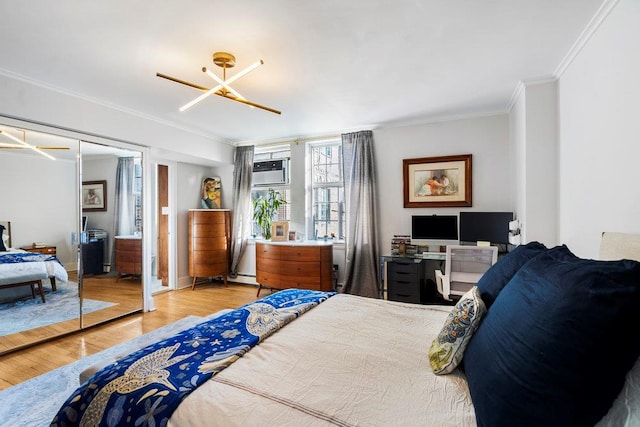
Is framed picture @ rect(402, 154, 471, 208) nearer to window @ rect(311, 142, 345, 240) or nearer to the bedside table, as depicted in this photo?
window @ rect(311, 142, 345, 240)

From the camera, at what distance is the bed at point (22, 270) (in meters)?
2.93

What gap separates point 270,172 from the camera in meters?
5.31

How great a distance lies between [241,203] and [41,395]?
11.8 feet

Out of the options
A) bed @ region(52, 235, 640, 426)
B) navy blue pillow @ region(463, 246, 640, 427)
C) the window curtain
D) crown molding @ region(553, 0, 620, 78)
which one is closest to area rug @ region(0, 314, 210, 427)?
bed @ region(52, 235, 640, 426)

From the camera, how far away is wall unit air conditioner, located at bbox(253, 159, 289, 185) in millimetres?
5246

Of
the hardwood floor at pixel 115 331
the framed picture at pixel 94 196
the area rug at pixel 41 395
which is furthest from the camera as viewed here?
the framed picture at pixel 94 196

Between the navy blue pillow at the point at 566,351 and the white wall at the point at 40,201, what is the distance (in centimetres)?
404

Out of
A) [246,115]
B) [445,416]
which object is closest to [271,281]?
[246,115]

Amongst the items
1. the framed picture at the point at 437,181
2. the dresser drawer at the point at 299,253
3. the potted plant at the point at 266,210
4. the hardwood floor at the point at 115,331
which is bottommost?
the hardwood floor at the point at 115,331

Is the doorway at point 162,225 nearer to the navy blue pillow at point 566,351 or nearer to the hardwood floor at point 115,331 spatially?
the hardwood floor at point 115,331

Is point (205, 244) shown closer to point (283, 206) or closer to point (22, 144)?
point (283, 206)

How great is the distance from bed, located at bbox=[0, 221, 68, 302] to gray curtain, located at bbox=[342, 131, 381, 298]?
3495mm

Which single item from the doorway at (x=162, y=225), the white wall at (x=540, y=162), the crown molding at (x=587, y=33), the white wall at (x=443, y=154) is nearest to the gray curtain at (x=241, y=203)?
the doorway at (x=162, y=225)

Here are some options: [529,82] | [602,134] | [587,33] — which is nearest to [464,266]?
[602,134]
